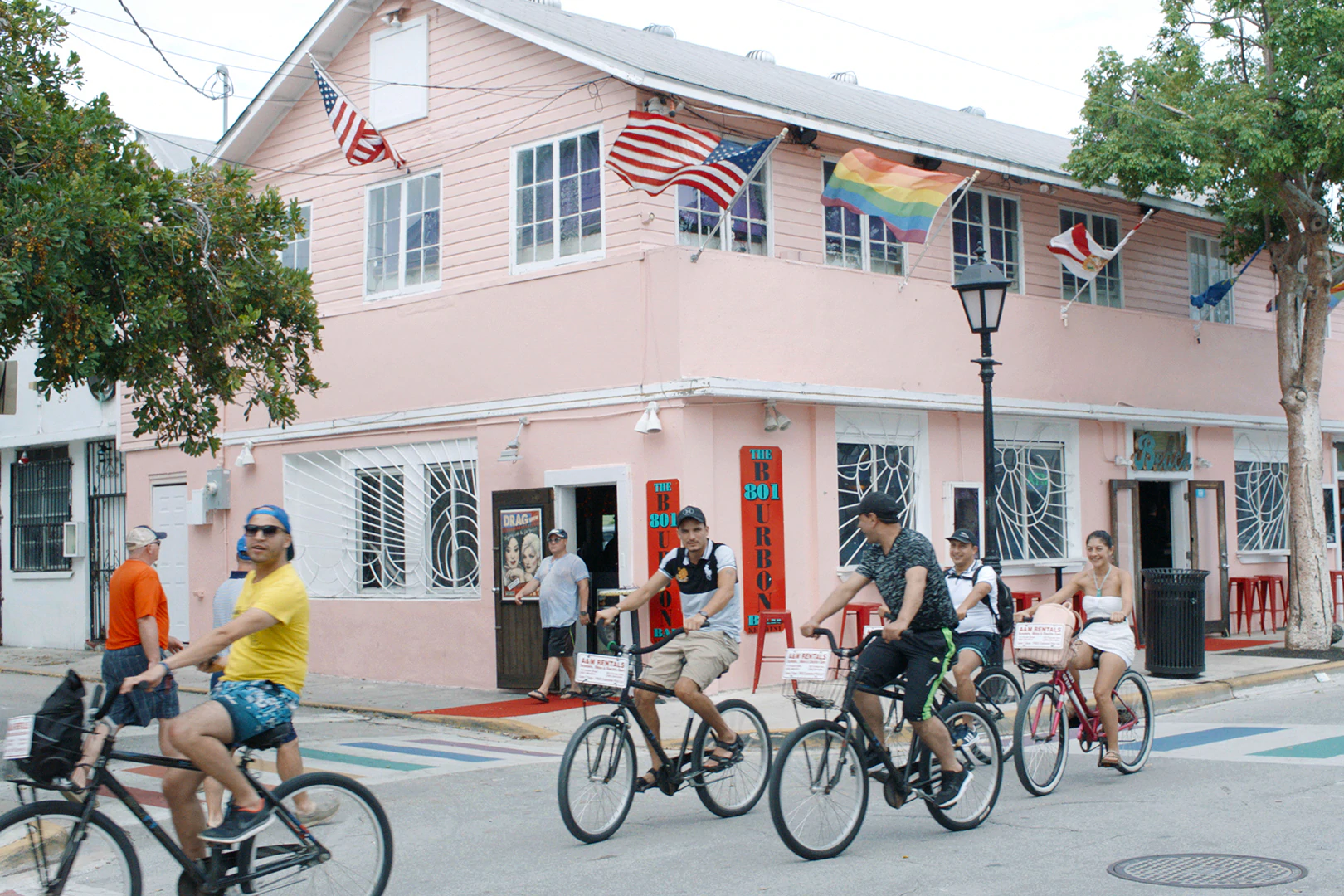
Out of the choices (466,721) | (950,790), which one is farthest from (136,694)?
(466,721)

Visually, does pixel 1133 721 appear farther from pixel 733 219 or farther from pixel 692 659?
pixel 733 219

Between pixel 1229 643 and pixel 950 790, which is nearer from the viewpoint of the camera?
pixel 950 790

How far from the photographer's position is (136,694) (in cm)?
774

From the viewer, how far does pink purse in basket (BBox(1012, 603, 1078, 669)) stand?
8414mm

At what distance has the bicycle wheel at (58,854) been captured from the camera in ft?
16.4

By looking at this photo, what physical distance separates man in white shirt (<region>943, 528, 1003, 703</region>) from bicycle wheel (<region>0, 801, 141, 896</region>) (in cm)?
574

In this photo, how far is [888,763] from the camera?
7.07 meters

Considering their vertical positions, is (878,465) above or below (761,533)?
above

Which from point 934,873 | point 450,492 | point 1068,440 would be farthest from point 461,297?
point 934,873

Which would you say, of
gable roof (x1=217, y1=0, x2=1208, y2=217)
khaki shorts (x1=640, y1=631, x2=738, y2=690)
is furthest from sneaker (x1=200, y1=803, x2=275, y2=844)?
gable roof (x1=217, y1=0, x2=1208, y2=217)

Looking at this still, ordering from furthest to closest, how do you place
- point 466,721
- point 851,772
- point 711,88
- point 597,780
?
point 711,88 → point 466,721 → point 597,780 → point 851,772

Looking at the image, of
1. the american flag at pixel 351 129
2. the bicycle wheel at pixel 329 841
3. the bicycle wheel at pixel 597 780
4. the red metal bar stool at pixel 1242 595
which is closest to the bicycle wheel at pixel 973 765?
the bicycle wheel at pixel 597 780

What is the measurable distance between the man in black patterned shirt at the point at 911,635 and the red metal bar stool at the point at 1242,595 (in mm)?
13081

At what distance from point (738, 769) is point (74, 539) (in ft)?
50.8
